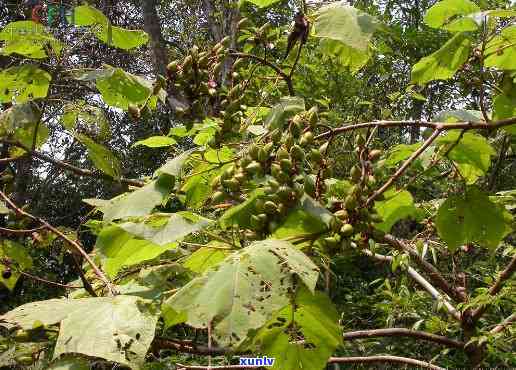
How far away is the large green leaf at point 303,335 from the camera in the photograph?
4.15ft

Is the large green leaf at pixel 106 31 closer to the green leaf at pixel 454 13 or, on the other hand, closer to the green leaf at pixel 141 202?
the green leaf at pixel 141 202

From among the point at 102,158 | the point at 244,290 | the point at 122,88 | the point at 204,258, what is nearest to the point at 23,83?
the point at 122,88

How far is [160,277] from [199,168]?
1.33 feet

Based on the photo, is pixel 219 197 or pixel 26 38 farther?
pixel 26 38

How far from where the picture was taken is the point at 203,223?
4.01 ft

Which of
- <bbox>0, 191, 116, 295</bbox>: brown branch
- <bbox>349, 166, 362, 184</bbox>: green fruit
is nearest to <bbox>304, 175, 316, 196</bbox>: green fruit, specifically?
<bbox>349, 166, 362, 184</bbox>: green fruit

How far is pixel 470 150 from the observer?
5.30 ft

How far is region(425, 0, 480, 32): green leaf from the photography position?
1.52 meters

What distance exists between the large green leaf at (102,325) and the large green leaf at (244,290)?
0.08 m

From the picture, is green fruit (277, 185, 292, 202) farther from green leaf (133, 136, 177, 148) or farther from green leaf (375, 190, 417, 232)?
green leaf (133, 136, 177, 148)

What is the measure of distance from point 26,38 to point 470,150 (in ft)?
4.50

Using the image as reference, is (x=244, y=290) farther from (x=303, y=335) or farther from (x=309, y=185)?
(x=303, y=335)

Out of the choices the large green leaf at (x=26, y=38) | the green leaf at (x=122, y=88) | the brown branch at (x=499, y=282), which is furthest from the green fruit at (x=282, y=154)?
the brown branch at (x=499, y=282)

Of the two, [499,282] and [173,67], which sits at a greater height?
[173,67]
